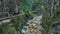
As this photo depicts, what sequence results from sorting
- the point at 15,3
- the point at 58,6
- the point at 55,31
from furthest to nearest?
the point at 15,3 < the point at 58,6 < the point at 55,31

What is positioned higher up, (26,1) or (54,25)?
(54,25)

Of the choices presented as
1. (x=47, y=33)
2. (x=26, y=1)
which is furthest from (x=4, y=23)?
(x=26, y=1)

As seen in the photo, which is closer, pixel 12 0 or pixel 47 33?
pixel 47 33

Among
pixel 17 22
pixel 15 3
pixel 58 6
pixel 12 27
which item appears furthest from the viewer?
pixel 15 3

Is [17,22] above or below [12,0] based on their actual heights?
below

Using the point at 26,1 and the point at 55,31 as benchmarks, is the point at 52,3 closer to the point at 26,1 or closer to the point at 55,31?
the point at 55,31

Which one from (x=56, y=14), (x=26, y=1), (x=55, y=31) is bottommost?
(x=26, y=1)

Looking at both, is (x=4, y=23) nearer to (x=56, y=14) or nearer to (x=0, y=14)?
(x=0, y=14)

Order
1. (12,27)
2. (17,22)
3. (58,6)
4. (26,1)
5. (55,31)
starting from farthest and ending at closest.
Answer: (26,1) < (17,22) < (12,27) < (58,6) < (55,31)

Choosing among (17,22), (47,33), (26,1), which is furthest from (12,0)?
(26,1)
